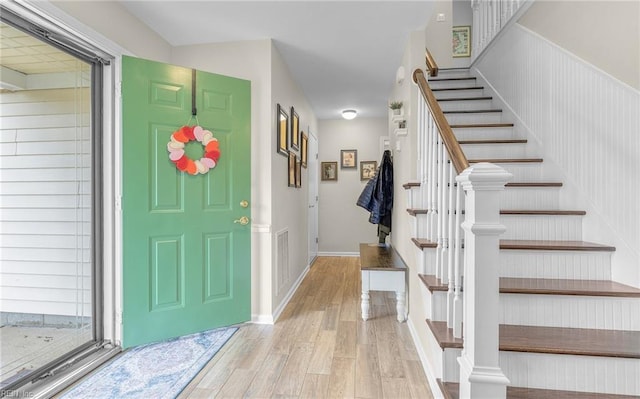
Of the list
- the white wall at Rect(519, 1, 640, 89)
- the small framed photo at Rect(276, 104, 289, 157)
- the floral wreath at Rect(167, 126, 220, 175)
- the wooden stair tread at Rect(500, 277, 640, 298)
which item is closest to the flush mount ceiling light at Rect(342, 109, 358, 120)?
the small framed photo at Rect(276, 104, 289, 157)

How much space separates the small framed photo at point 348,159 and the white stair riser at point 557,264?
3.68 m

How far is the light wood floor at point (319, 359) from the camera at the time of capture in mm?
1654

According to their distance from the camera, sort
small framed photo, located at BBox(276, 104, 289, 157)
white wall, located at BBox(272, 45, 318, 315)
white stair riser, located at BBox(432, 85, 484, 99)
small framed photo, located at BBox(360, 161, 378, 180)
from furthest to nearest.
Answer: small framed photo, located at BBox(360, 161, 378, 180) → white stair riser, located at BBox(432, 85, 484, 99) → small framed photo, located at BBox(276, 104, 289, 157) → white wall, located at BBox(272, 45, 318, 315)

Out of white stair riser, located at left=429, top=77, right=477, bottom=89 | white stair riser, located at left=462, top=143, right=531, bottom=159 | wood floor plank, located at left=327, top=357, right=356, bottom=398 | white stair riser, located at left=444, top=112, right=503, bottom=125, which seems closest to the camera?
wood floor plank, located at left=327, top=357, right=356, bottom=398

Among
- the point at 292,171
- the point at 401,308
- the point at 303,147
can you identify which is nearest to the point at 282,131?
the point at 292,171

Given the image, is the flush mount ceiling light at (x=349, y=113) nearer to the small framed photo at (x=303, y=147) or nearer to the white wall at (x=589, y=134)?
the small framed photo at (x=303, y=147)

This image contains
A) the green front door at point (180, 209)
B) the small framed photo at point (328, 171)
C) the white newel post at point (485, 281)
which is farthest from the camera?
the small framed photo at point (328, 171)

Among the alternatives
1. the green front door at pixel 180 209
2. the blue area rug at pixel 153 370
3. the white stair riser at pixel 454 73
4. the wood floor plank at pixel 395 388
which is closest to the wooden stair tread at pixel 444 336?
the wood floor plank at pixel 395 388

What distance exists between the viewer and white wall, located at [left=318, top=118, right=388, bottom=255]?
5223mm

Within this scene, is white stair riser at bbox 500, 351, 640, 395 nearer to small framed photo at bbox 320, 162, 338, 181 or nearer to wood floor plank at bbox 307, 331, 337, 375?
wood floor plank at bbox 307, 331, 337, 375

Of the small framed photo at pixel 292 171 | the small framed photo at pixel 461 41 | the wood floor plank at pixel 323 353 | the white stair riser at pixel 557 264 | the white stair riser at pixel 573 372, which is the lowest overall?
the wood floor plank at pixel 323 353

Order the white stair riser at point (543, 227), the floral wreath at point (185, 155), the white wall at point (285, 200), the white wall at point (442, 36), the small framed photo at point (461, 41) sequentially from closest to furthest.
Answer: the white stair riser at point (543, 227) < the floral wreath at point (185, 155) < the white wall at point (285, 200) < the white wall at point (442, 36) < the small framed photo at point (461, 41)

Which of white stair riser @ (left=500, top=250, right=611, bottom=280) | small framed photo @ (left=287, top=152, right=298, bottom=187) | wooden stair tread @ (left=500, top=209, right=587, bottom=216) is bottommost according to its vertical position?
white stair riser @ (left=500, top=250, right=611, bottom=280)

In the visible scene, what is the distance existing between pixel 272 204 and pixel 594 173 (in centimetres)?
222
